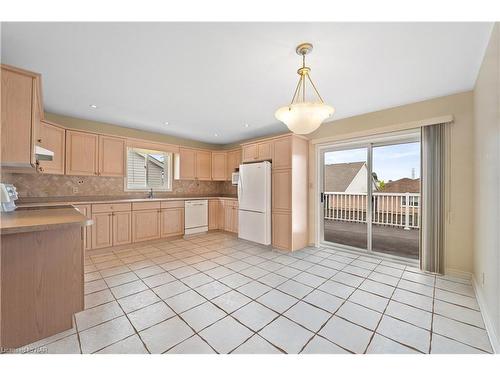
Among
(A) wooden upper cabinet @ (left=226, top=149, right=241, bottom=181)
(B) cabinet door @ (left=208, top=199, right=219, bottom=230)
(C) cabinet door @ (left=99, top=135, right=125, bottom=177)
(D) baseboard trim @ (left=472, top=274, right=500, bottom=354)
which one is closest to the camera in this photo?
(D) baseboard trim @ (left=472, top=274, right=500, bottom=354)

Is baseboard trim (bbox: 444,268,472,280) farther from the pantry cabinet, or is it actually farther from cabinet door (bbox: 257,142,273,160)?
cabinet door (bbox: 257,142,273,160)

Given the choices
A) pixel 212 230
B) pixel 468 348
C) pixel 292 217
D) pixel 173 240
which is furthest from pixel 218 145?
pixel 468 348

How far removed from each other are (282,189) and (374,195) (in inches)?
65.9

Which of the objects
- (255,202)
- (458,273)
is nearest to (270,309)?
(255,202)

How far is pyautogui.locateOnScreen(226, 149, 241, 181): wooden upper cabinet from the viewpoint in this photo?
17.6 ft

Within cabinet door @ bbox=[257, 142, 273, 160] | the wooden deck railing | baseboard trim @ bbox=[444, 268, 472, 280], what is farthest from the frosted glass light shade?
baseboard trim @ bbox=[444, 268, 472, 280]

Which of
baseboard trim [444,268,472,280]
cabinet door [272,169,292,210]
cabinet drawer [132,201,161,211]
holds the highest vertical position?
cabinet door [272,169,292,210]

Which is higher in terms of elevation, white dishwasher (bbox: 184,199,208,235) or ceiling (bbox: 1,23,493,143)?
ceiling (bbox: 1,23,493,143)

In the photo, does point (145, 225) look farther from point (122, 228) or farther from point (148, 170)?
point (148, 170)

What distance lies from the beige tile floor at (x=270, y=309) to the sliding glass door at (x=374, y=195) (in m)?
1.09

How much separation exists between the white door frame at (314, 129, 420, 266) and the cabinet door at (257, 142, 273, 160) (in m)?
0.93

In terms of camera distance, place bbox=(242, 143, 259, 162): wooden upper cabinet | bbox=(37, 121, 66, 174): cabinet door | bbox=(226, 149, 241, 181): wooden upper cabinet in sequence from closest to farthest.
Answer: bbox=(37, 121, 66, 174): cabinet door
bbox=(242, 143, 259, 162): wooden upper cabinet
bbox=(226, 149, 241, 181): wooden upper cabinet

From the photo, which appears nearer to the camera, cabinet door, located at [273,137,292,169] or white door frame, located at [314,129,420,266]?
white door frame, located at [314,129,420,266]
